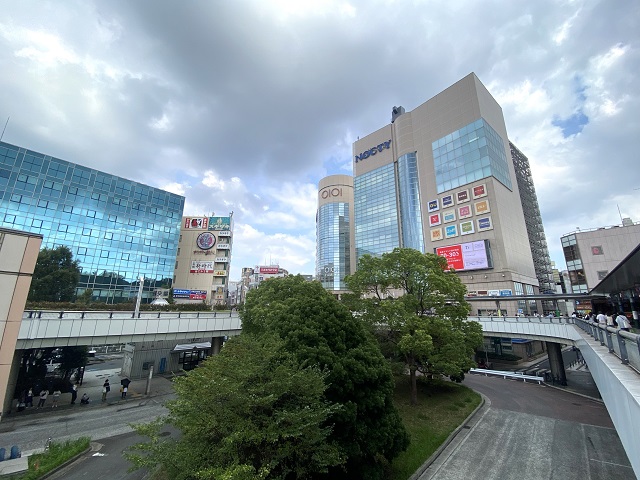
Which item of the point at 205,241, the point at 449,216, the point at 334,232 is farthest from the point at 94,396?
Result: the point at 334,232

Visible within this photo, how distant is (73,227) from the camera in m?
54.7

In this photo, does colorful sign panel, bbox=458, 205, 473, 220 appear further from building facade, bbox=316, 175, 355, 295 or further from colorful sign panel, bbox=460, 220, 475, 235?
building facade, bbox=316, 175, 355, 295

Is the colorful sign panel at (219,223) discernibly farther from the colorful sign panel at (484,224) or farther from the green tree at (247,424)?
the green tree at (247,424)

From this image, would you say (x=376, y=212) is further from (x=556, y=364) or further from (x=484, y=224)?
(x=556, y=364)

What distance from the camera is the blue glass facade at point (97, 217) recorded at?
2000 inches

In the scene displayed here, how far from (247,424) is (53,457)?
12804 millimetres

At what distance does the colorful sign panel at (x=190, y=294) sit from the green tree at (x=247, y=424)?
5599 cm

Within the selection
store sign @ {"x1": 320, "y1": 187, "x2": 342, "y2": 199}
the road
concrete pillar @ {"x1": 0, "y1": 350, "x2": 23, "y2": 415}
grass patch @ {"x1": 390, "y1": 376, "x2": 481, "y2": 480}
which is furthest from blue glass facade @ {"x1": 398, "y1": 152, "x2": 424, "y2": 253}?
concrete pillar @ {"x1": 0, "y1": 350, "x2": 23, "y2": 415}

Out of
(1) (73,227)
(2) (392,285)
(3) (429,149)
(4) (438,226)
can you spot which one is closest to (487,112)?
(3) (429,149)

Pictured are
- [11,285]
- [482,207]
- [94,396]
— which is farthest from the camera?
[482,207]

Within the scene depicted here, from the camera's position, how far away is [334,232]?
103 meters

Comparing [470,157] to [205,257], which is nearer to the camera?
[470,157]

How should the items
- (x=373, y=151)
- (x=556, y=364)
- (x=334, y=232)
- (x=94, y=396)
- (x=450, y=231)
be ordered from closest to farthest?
(x=94, y=396), (x=556, y=364), (x=450, y=231), (x=373, y=151), (x=334, y=232)

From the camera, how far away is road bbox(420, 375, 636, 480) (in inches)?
508
